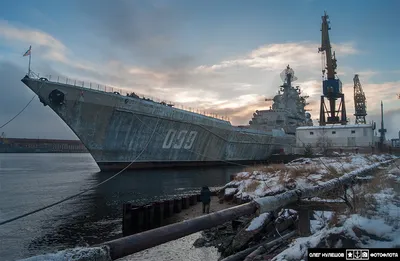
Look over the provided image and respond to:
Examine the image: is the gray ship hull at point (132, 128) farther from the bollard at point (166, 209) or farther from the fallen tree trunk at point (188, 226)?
the fallen tree trunk at point (188, 226)

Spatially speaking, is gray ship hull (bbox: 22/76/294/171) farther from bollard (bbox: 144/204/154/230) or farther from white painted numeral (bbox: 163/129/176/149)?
bollard (bbox: 144/204/154/230)

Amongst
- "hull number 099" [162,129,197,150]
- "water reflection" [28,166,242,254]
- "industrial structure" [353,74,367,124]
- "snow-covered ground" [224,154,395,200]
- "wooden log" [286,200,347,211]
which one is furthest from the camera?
"industrial structure" [353,74,367,124]

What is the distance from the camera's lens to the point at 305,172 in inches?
492

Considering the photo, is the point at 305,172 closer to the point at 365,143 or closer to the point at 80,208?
the point at 80,208

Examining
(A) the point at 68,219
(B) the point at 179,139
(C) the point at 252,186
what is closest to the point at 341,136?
(B) the point at 179,139

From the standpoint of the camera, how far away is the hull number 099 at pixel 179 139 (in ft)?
108

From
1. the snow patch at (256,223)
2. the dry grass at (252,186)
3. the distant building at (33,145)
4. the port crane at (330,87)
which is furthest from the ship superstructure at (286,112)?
the distant building at (33,145)

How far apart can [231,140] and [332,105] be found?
2648 centimetres

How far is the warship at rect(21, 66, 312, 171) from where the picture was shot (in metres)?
27.1

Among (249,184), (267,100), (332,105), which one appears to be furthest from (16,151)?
(249,184)

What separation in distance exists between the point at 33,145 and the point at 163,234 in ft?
612

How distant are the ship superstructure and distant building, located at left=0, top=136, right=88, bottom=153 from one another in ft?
421

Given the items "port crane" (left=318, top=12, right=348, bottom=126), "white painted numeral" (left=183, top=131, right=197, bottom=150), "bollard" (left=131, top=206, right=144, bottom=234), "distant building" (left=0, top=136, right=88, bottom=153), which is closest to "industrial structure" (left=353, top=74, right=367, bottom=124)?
"port crane" (left=318, top=12, right=348, bottom=126)

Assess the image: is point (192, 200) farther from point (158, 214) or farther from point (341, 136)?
point (341, 136)
